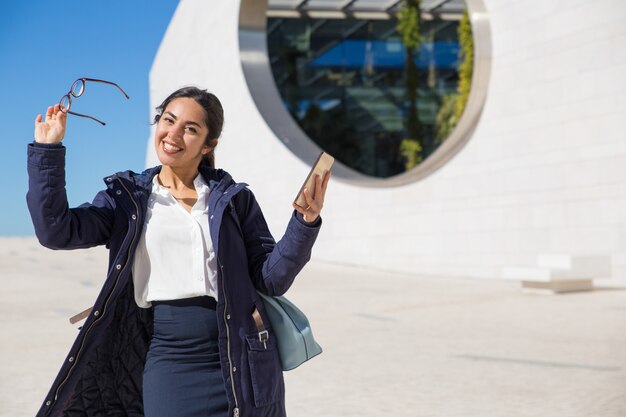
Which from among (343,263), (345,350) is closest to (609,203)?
(343,263)

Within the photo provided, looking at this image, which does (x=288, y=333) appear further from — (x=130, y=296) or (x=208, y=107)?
(x=208, y=107)

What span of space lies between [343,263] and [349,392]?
9.69 m

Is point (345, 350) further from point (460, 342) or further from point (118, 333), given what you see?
point (118, 333)

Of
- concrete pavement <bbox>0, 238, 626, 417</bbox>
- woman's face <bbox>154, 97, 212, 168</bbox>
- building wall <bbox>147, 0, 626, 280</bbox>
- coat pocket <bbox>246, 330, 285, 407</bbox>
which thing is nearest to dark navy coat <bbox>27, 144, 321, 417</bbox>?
coat pocket <bbox>246, 330, 285, 407</bbox>

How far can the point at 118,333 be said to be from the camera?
2.06 m

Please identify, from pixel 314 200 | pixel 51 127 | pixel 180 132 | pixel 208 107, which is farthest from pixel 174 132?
pixel 314 200

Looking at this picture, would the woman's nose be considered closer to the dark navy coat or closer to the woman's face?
the woman's face

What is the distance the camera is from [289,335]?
207 centimetres

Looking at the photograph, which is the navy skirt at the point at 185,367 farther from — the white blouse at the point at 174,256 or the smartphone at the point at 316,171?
the smartphone at the point at 316,171

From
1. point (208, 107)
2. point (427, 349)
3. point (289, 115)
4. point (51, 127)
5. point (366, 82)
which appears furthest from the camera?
point (366, 82)

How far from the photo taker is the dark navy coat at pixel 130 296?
1.95m

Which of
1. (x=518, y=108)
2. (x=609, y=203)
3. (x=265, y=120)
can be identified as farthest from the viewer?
(x=265, y=120)

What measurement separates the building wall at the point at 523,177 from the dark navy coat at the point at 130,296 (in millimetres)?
9374

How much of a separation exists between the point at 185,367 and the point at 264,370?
20 cm
